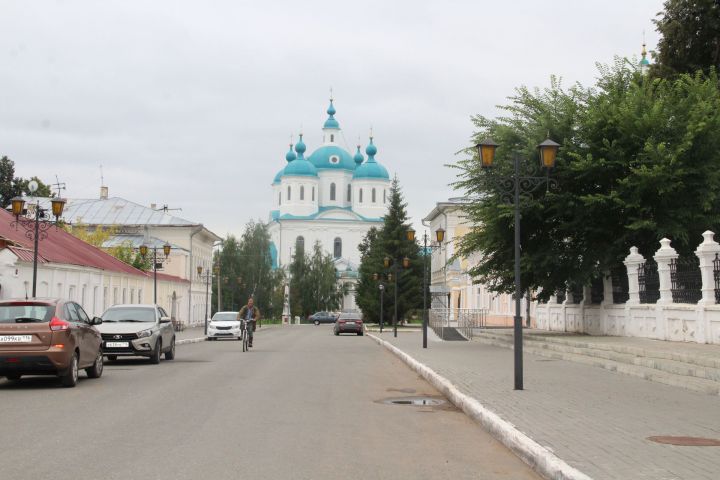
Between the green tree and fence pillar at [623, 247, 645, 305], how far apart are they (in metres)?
15.4

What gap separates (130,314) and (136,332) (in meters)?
1.74

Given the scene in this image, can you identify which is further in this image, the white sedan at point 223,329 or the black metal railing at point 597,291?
the white sedan at point 223,329

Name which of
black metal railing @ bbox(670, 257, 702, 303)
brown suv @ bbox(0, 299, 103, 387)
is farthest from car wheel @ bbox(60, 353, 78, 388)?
black metal railing @ bbox(670, 257, 702, 303)

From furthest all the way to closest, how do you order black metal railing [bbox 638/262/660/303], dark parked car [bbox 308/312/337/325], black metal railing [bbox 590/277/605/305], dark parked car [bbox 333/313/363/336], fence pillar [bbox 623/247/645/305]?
1. dark parked car [bbox 308/312/337/325]
2. dark parked car [bbox 333/313/363/336]
3. black metal railing [bbox 590/277/605/305]
4. fence pillar [bbox 623/247/645/305]
5. black metal railing [bbox 638/262/660/303]

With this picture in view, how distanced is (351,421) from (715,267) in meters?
12.3

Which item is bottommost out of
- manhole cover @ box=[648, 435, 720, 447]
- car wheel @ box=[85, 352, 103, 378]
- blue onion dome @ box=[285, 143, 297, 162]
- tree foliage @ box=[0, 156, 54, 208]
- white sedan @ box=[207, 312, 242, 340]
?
manhole cover @ box=[648, 435, 720, 447]

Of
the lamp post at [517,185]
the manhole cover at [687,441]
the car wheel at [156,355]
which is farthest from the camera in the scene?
the car wheel at [156,355]

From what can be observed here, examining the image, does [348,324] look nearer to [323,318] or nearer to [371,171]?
[323,318]

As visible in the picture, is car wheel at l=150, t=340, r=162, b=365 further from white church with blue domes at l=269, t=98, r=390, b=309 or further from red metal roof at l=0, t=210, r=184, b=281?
white church with blue domes at l=269, t=98, r=390, b=309

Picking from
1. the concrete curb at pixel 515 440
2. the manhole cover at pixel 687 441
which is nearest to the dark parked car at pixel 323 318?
the concrete curb at pixel 515 440

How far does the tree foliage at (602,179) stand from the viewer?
26266 mm

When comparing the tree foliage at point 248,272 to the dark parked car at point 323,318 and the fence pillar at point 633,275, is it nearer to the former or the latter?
the dark parked car at point 323,318

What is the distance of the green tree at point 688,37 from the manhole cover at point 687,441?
107 ft

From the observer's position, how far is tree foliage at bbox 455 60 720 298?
2627cm
